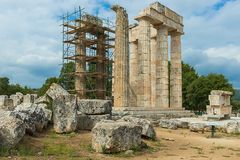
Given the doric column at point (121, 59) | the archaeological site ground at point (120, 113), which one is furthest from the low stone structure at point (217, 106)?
the doric column at point (121, 59)

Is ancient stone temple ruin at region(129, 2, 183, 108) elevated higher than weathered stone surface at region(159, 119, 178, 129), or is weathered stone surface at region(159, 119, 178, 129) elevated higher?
ancient stone temple ruin at region(129, 2, 183, 108)

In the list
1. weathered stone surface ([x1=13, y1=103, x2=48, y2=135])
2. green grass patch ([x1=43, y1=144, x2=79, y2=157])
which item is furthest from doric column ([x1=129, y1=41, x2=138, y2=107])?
green grass patch ([x1=43, y1=144, x2=79, y2=157])

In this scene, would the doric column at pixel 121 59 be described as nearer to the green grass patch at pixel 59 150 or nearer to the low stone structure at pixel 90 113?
the low stone structure at pixel 90 113

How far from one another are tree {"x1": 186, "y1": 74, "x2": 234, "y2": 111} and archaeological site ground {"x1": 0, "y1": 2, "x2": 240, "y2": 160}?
243 millimetres

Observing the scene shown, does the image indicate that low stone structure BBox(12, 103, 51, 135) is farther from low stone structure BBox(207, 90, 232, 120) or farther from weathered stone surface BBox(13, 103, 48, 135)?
low stone structure BBox(207, 90, 232, 120)

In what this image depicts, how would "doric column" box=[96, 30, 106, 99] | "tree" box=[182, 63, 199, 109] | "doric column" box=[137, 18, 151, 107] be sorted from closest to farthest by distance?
"doric column" box=[137, 18, 151, 107], "doric column" box=[96, 30, 106, 99], "tree" box=[182, 63, 199, 109]

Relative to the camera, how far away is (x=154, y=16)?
29.9 m

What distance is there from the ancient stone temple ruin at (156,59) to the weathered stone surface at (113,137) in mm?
18328

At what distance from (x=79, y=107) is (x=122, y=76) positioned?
12906 mm

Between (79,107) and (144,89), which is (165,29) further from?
(79,107)

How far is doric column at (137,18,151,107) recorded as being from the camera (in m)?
28.8

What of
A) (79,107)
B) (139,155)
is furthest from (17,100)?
(139,155)

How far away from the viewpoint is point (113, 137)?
10.0 meters

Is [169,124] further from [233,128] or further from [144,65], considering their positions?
[144,65]
